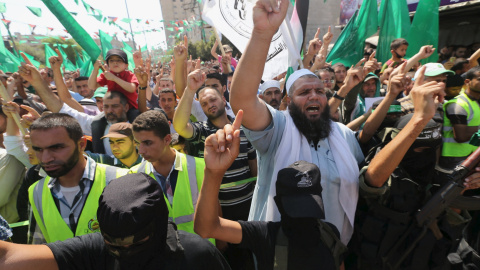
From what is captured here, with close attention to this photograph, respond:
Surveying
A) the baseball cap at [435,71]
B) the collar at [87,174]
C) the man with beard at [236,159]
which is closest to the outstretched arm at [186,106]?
the man with beard at [236,159]

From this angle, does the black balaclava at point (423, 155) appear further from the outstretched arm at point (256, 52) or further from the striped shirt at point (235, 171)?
the striped shirt at point (235, 171)

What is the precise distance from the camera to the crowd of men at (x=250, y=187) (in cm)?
131

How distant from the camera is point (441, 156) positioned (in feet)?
11.4

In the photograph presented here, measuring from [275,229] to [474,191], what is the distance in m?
2.09

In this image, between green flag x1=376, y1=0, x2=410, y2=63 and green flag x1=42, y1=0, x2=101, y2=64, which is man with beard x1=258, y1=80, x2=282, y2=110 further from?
green flag x1=376, y1=0, x2=410, y2=63

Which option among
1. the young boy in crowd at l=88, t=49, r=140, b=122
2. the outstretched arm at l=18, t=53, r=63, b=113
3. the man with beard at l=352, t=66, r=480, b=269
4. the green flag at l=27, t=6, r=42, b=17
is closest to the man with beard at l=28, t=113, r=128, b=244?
the outstretched arm at l=18, t=53, r=63, b=113

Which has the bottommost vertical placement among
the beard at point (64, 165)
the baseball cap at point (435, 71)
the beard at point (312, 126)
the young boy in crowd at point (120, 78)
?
the beard at point (64, 165)

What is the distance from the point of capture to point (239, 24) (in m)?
3.62

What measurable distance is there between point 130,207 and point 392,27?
6.73m

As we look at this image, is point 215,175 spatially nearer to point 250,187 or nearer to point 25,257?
point 25,257

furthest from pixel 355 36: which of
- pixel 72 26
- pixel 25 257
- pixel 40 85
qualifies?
pixel 25 257

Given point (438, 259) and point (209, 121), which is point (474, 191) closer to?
point (438, 259)

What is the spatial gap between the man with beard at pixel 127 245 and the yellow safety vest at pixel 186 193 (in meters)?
0.70

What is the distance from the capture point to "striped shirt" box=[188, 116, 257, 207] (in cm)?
273
